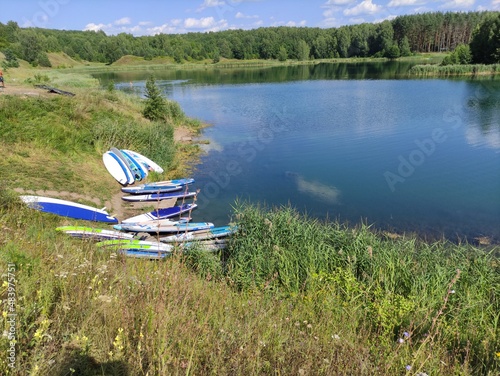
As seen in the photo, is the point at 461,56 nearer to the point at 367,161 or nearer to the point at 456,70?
the point at 456,70

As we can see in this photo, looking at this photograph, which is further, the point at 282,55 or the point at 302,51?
the point at 302,51

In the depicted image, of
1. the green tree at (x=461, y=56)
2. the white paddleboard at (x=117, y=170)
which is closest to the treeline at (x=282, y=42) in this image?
the green tree at (x=461, y=56)

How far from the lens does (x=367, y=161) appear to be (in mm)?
19000

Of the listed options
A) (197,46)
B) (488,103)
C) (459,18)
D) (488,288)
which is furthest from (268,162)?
(197,46)

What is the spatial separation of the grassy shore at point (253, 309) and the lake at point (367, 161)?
5.27m

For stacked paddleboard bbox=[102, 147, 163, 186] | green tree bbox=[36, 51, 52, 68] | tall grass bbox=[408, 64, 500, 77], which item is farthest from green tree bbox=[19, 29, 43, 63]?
tall grass bbox=[408, 64, 500, 77]

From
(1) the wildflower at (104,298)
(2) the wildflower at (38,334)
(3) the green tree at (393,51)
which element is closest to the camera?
(2) the wildflower at (38,334)

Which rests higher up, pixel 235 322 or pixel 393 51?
pixel 393 51

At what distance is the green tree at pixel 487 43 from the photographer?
66250 mm

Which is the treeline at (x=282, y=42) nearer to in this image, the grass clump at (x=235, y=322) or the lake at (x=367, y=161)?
the lake at (x=367, y=161)

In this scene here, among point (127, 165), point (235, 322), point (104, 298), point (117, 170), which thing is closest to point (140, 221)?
point (117, 170)

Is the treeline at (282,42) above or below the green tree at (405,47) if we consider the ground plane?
above

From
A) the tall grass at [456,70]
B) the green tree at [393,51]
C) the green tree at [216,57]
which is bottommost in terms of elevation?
the tall grass at [456,70]

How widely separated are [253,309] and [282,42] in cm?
14366
